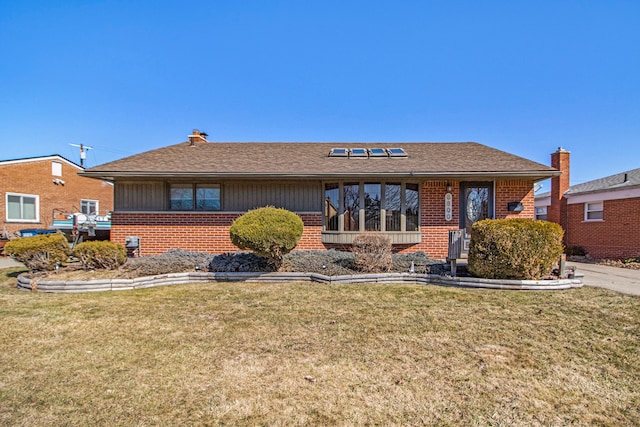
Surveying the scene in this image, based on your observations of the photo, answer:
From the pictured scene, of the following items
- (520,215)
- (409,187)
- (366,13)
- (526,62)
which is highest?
(366,13)

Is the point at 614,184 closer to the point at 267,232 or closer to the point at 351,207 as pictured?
the point at 351,207

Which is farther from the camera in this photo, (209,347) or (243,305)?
(243,305)

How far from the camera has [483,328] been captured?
475cm

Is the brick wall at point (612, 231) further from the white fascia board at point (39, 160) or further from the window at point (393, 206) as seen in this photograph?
the white fascia board at point (39, 160)

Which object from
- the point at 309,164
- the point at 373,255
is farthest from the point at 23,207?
the point at 373,255

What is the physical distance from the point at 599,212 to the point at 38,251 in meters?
19.4

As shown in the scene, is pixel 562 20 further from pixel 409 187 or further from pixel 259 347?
pixel 259 347

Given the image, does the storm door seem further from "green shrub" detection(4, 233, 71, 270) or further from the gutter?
"green shrub" detection(4, 233, 71, 270)

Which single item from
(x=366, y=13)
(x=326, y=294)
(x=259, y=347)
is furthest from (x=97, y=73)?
(x=259, y=347)

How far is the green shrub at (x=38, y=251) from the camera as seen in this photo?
311 inches

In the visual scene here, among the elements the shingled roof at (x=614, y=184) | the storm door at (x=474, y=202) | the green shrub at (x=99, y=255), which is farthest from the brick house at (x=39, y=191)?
the shingled roof at (x=614, y=184)

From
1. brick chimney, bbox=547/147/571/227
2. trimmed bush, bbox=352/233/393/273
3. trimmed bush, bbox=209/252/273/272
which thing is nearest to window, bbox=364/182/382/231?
trimmed bush, bbox=352/233/393/273

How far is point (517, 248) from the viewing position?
6977 mm

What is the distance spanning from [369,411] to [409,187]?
332 inches
